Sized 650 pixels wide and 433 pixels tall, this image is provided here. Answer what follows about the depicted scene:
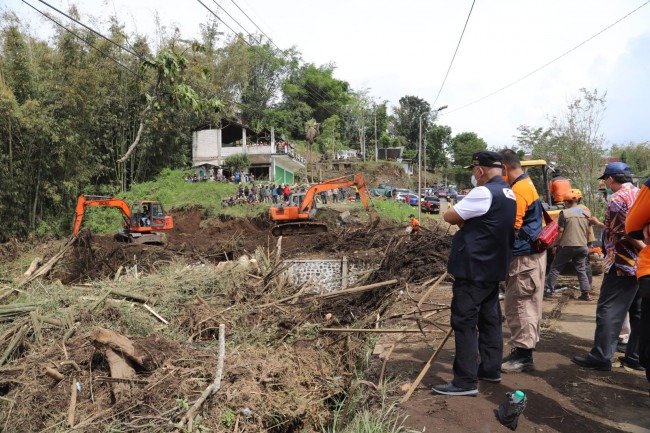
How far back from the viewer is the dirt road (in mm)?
2828

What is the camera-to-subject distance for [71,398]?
4.21 metres

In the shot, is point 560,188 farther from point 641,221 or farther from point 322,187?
point 322,187

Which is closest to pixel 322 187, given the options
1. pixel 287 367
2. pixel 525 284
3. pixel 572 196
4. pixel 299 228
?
pixel 299 228

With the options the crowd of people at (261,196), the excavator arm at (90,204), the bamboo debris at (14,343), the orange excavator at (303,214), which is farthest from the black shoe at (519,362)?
the crowd of people at (261,196)

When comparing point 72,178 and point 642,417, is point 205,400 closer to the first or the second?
→ point 642,417

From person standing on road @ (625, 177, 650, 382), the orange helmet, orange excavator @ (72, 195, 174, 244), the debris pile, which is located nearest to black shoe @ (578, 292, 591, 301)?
the orange helmet

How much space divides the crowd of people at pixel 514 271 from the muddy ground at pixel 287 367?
191 millimetres

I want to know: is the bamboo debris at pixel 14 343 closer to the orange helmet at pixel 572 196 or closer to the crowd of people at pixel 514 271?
the crowd of people at pixel 514 271

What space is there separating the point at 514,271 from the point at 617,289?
0.85 metres

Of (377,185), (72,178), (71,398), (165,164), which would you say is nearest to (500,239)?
(71,398)

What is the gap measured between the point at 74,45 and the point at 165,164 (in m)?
11.5

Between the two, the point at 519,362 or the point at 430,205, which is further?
the point at 430,205

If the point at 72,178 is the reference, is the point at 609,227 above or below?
below

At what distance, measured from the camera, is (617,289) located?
3.64 meters
